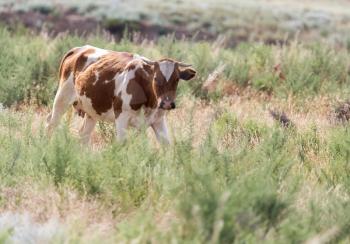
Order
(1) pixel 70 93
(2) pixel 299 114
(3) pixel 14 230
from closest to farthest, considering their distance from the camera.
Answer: (3) pixel 14 230, (1) pixel 70 93, (2) pixel 299 114

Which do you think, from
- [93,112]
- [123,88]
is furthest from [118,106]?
[93,112]

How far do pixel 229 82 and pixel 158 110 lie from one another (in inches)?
223

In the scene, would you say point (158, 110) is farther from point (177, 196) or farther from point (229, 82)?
point (229, 82)

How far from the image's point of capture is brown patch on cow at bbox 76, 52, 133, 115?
881 centimetres

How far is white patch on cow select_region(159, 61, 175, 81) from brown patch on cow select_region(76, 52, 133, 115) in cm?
71

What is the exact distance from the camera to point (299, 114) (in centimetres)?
1152

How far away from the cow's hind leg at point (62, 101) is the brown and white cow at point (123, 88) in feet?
0.17

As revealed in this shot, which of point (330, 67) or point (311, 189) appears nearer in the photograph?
point (311, 189)

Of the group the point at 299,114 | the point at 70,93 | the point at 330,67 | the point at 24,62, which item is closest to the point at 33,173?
the point at 70,93

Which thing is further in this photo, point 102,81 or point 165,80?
point 102,81

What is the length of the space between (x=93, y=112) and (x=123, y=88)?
0.62 m

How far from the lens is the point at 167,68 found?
8.21m

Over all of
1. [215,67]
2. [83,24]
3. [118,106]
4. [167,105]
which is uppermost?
[167,105]

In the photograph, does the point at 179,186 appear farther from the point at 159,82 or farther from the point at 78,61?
the point at 78,61
